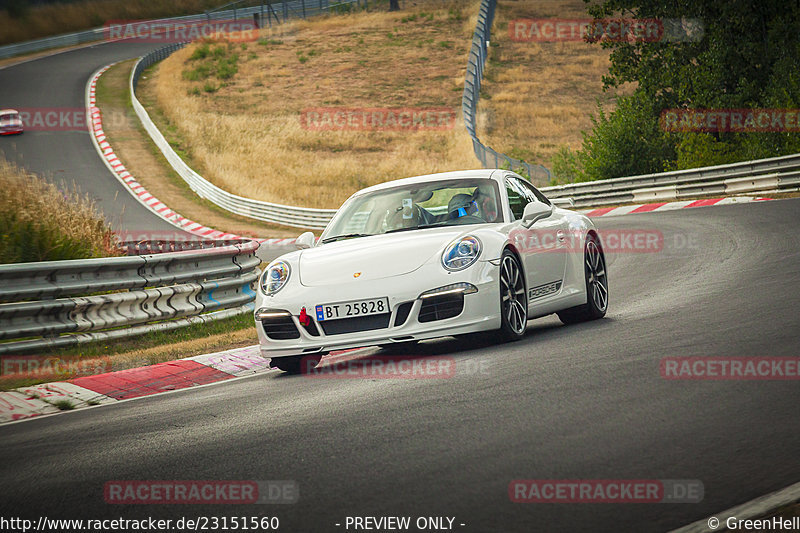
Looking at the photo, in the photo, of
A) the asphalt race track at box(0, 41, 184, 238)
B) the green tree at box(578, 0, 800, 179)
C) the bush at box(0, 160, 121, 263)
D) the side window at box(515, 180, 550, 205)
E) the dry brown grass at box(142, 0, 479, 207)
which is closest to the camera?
the side window at box(515, 180, 550, 205)

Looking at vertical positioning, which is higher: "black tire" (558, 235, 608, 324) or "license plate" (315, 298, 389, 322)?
"license plate" (315, 298, 389, 322)

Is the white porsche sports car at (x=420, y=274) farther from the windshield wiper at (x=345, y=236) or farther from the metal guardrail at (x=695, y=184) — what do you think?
the metal guardrail at (x=695, y=184)

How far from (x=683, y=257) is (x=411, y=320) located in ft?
23.4

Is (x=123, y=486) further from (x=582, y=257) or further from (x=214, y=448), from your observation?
(x=582, y=257)

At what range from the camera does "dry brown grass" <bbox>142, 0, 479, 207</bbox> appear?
3938 centimetres

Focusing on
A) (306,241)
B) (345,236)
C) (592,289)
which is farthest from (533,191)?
(306,241)

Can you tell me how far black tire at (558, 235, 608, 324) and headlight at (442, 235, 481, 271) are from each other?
74.4 inches

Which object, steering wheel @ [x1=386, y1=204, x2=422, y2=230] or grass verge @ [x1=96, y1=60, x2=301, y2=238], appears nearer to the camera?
steering wheel @ [x1=386, y1=204, x2=422, y2=230]

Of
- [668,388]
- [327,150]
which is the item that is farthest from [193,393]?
[327,150]

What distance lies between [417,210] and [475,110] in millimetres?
37396

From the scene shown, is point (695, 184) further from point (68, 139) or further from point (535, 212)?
point (68, 139)

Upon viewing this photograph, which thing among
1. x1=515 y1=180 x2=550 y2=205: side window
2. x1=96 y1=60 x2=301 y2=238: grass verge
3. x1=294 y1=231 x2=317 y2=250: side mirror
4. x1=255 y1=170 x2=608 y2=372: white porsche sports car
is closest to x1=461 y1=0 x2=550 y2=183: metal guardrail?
x1=96 y1=60 x2=301 y2=238: grass verge

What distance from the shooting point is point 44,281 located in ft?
29.7

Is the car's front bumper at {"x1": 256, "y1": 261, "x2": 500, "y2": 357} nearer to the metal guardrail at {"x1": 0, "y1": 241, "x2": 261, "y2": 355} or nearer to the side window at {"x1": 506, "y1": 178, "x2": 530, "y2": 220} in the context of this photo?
the side window at {"x1": 506, "y1": 178, "x2": 530, "y2": 220}
